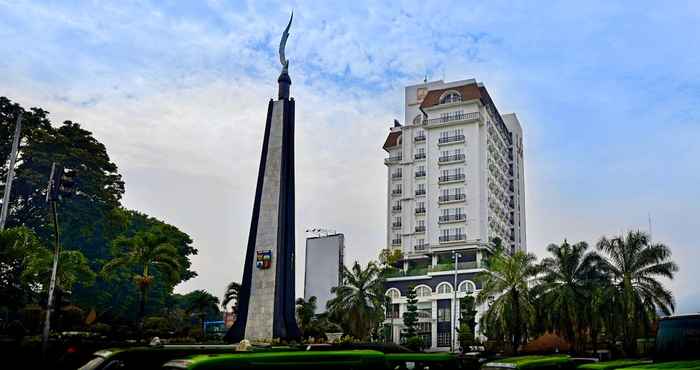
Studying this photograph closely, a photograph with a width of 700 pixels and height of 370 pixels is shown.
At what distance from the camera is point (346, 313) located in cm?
5694

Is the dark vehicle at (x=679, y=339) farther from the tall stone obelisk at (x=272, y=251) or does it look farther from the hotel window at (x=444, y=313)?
the hotel window at (x=444, y=313)

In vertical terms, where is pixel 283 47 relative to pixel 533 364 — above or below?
above

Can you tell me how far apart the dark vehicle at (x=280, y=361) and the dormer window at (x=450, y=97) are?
257 feet

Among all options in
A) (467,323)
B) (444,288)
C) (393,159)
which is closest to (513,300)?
(467,323)

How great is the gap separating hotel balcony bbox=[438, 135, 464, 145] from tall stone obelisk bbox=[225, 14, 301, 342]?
45.4 m

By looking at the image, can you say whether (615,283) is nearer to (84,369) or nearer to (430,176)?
(84,369)

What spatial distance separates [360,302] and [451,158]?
31.9 m

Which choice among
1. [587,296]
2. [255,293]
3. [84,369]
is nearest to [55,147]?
[255,293]

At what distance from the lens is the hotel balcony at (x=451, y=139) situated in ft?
274

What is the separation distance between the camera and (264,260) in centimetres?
3900

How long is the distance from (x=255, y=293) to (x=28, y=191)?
26.9m

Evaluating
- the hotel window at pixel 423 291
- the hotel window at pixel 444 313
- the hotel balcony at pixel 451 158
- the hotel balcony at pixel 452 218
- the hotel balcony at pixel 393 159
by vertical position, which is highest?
the hotel balcony at pixel 393 159

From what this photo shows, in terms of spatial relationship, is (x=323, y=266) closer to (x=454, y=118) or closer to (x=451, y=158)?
(x=451, y=158)

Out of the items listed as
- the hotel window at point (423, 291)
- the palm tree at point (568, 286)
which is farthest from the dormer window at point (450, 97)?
the palm tree at point (568, 286)
